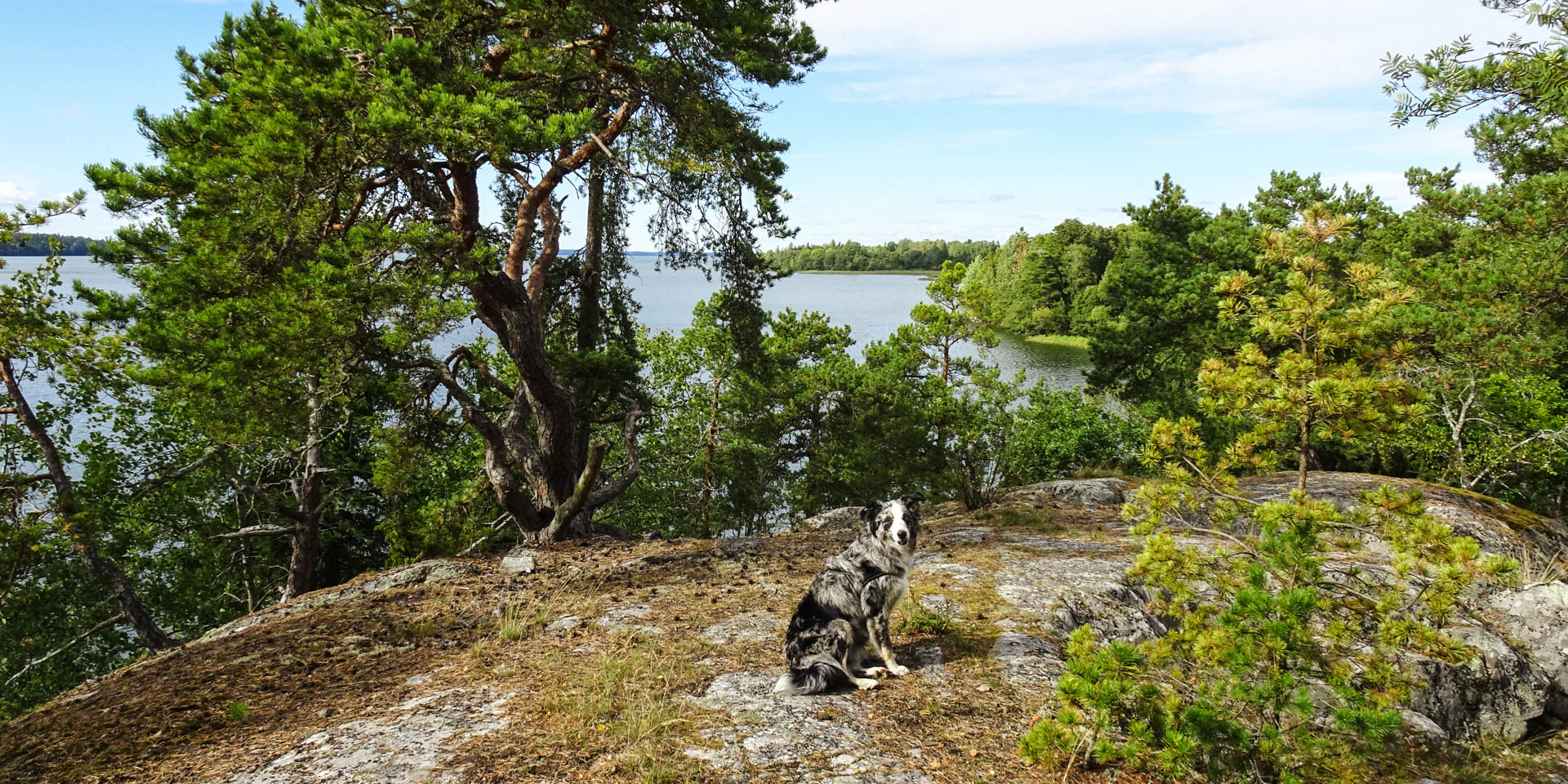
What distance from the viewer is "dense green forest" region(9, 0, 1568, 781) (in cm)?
382

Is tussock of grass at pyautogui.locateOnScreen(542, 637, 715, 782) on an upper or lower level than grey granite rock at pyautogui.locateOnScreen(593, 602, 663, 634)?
upper

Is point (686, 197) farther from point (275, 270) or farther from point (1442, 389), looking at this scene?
point (1442, 389)

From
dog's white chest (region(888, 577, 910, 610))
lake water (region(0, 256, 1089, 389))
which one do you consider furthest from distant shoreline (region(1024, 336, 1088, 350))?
dog's white chest (region(888, 577, 910, 610))

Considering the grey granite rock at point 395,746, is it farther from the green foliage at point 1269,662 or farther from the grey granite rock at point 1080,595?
the grey granite rock at point 1080,595

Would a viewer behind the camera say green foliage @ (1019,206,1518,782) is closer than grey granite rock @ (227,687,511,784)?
Yes

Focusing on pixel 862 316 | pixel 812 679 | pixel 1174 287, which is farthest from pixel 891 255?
pixel 812 679

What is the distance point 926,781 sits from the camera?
3.75 metres

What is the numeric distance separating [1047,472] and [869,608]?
17.5 m

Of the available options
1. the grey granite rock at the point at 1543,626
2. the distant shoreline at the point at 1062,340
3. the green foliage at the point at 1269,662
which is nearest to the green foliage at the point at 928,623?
the green foliage at the point at 1269,662

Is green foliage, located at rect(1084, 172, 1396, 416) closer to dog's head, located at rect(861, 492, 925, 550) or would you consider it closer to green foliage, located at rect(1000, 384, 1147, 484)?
green foliage, located at rect(1000, 384, 1147, 484)

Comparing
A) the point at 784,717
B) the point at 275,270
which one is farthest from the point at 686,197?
the point at 784,717

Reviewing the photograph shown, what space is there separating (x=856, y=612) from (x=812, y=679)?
1.90 feet

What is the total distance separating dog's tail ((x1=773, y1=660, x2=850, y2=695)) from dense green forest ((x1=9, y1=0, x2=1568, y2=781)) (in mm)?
1518

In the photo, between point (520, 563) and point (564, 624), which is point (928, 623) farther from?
point (520, 563)
